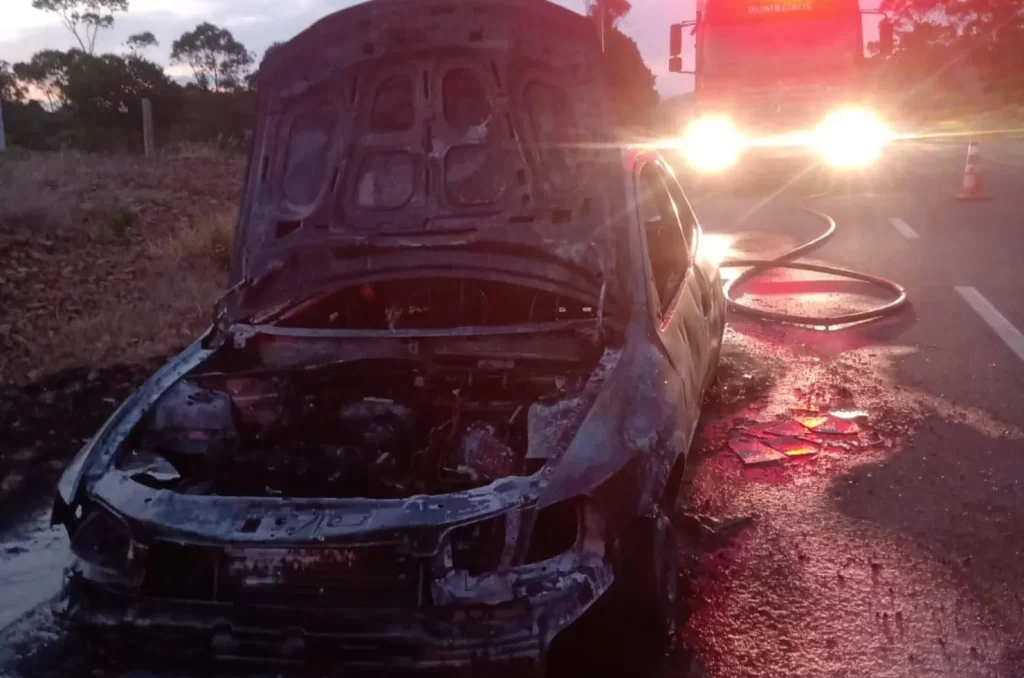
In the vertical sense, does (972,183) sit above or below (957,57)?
below

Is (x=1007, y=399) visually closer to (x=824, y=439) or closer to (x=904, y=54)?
(x=824, y=439)

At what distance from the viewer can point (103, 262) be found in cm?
1056

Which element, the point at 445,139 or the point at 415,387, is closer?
the point at 415,387

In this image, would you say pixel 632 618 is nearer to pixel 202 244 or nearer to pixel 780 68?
pixel 202 244

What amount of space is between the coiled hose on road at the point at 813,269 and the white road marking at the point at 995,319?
59cm

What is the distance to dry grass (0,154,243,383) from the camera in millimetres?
7723

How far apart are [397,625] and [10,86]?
43.1 meters

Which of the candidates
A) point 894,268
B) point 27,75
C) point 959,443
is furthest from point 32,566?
point 27,75

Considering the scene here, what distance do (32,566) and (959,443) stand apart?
4627 mm

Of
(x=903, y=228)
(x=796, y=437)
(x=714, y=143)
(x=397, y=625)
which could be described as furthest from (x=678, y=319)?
(x=714, y=143)

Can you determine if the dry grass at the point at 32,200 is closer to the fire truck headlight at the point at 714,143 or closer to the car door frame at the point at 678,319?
the car door frame at the point at 678,319

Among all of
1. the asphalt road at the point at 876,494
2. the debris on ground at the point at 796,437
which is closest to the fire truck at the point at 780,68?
the asphalt road at the point at 876,494

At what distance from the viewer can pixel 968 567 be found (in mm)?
3887

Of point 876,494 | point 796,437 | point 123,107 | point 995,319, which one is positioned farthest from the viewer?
point 123,107
